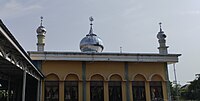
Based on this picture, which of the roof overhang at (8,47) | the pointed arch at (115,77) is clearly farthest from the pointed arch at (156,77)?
the roof overhang at (8,47)

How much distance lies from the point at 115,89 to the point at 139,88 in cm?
174

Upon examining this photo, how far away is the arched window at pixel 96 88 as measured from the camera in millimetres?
17688

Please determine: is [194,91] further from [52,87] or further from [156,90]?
[52,87]

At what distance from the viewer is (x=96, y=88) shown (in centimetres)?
1781

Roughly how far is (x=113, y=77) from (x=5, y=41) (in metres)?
12.4

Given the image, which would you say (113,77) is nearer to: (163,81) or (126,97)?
(126,97)

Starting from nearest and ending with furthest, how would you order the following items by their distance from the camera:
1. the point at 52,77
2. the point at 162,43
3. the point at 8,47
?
the point at 8,47
the point at 52,77
the point at 162,43

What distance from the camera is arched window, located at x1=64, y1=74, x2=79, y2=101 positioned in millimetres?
17408

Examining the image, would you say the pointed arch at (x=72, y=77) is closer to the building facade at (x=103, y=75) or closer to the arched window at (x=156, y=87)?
the building facade at (x=103, y=75)

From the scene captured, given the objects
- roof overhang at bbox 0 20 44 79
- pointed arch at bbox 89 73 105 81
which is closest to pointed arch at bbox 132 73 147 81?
pointed arch at bbox 89 73 105 81

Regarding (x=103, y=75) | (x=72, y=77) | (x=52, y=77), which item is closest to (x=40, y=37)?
(x=52, y=77)

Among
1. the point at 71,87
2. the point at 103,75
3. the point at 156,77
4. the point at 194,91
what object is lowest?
the point at 194,91

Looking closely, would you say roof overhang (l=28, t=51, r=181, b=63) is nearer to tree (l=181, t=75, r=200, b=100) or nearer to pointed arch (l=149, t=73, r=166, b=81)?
pointed arch (l=149, t=73, r=166, b=81)

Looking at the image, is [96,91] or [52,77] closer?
[52,77]
